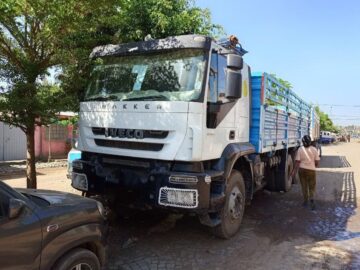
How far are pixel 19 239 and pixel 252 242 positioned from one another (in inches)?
155

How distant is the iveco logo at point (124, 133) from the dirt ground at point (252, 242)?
61.7 inches

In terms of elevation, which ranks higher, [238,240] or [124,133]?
[124,133]

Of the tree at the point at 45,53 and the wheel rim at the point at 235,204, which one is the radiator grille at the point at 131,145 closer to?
the tree at the point at 45,53

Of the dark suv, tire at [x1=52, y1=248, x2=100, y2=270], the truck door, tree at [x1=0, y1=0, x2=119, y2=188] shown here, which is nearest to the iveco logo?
tree at [x1=0, y1=0, x2=119, y2=188]

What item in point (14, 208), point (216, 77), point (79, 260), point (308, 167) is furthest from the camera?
point (308, 167)

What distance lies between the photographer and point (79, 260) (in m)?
3.52

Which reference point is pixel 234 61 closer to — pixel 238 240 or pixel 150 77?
pixel 150 77

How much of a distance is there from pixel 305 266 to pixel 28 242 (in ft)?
11.8

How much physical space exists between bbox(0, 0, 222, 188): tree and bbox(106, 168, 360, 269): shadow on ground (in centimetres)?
225

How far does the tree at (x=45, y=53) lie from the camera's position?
5504mm

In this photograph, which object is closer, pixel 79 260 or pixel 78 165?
pixel 79 260

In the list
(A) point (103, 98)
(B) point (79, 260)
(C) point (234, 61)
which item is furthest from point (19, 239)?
(C) point (234, 61)

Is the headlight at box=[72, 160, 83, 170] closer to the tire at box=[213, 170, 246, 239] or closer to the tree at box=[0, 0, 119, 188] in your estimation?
the tree at box=[0, 0, 119, 188]

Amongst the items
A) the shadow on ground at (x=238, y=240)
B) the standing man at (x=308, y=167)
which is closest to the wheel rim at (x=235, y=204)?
the shadow on ground at (x=238, y=240)
